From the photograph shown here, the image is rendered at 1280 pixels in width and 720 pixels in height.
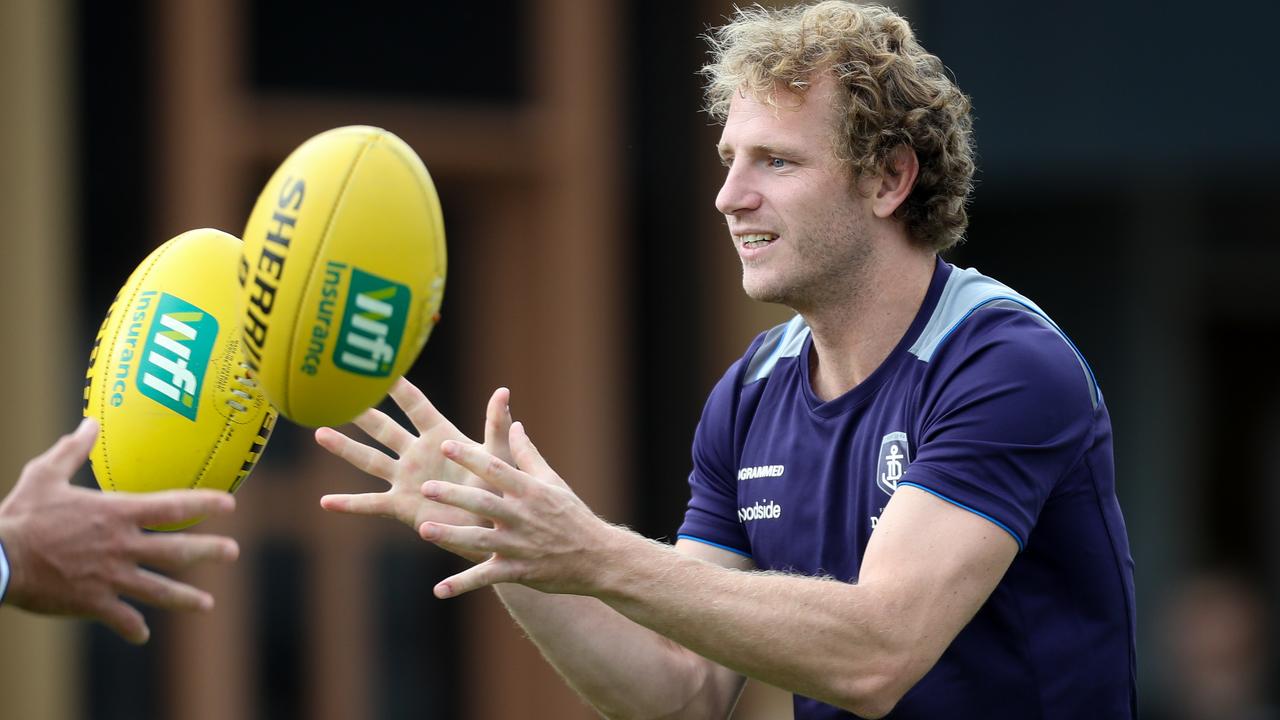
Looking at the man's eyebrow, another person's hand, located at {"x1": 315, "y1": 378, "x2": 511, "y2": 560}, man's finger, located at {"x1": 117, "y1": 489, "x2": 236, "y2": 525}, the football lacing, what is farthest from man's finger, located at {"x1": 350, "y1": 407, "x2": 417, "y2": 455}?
the man's eyebrow

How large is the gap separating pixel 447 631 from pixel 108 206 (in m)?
2.62

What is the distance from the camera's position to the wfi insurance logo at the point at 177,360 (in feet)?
11.7

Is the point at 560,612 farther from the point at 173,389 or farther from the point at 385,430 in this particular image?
the point at 173,389

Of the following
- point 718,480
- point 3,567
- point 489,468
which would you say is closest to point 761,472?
point 718,480

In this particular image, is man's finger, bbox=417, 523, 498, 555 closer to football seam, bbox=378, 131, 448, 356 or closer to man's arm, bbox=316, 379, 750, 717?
man's arm, bbox=316, 379, 750, 717

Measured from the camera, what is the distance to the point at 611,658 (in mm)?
3754

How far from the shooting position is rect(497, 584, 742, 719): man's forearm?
12.2 ft

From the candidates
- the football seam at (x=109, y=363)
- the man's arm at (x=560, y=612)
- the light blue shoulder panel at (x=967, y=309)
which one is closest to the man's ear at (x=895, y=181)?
the light blue shoulder panel at (x=967, y=309)

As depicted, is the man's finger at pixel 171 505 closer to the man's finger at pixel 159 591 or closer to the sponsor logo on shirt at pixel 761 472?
the man's finger at pixel 159 591

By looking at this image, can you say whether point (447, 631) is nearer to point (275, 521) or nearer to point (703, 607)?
point (275, 521)

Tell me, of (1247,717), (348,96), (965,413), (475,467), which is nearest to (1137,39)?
(1247,717)

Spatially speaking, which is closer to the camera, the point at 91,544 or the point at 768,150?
the point at 91,544

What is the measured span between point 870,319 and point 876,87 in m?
0.52

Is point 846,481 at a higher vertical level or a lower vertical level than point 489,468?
lower
